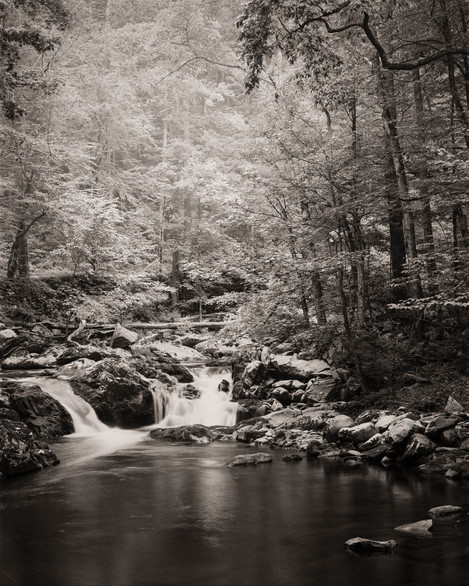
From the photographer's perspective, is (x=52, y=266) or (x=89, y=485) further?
(x=52, y=266)

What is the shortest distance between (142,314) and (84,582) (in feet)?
59.0

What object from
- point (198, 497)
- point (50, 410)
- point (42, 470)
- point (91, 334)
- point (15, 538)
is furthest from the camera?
point (91, 334)

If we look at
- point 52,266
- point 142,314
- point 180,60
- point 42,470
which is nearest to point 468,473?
point 42,470

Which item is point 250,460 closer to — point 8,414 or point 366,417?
point 366,417

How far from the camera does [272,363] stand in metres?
12.9

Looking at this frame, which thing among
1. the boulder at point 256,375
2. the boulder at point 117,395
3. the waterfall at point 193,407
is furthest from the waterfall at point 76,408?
the boulder at point 256,375

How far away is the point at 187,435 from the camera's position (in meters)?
10.5

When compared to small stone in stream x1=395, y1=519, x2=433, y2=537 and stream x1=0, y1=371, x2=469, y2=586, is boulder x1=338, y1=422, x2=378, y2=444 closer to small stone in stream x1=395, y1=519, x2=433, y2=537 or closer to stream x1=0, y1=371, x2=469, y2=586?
stream x1=0, y1=371, x2=469, y2=586

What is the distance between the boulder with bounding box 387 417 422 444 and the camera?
25.9 ft

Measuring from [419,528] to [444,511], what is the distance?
59 cm

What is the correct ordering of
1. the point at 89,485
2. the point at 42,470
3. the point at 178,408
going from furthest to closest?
the point at 178,408, the point at 42,470, the point at 89,485

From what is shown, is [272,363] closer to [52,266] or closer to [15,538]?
[15,538]

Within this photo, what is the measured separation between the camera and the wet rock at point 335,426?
29.6 ft

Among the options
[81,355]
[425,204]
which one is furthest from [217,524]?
[81,355]
